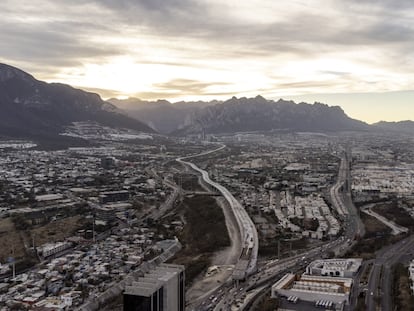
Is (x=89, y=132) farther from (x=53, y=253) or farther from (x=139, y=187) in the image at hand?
(x=53, y=253)

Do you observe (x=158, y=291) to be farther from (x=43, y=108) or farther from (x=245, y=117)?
(x=245, y=117)

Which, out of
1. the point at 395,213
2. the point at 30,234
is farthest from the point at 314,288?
the point at 395,213

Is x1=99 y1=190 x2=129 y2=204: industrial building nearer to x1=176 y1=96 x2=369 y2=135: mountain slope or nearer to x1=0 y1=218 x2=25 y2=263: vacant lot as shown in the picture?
x1=0 y1=218 x2=25 y2=263: vacant lot

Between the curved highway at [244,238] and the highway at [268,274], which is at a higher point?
the curved highway at [244,238]

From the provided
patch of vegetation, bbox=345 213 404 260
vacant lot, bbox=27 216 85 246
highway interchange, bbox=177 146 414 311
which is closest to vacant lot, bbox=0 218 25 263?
vacant lot, bbox=27 216 85 246

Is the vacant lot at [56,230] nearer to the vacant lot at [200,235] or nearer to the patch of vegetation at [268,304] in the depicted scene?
the vacant lot at [200,235]

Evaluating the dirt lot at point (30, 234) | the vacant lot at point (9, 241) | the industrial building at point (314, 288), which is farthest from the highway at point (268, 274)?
the vacant lot at point (9, 241)
